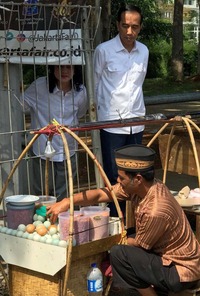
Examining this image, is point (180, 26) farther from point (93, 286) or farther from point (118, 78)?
point (93, 286)

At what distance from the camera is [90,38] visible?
4852 mm

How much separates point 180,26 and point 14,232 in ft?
71.4

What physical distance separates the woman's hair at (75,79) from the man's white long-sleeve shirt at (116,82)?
151 mm

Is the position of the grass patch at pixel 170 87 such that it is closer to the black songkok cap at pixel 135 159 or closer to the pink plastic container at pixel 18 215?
the pink plastic container at pixel 18 215

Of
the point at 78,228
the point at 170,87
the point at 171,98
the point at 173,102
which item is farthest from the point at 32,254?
the point at 170,87

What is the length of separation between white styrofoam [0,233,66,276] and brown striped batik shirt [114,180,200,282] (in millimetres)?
516

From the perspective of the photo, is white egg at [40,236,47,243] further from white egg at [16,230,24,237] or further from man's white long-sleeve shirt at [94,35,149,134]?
man's white long-sleeve shirt at [94,35,149,134]

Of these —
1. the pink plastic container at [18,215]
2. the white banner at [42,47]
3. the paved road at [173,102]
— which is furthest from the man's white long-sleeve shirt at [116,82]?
the paved road at [173,102]

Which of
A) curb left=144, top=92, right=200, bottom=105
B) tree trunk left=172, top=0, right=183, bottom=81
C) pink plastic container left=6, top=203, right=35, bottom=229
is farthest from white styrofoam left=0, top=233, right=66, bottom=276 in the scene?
tree trunk left=172, top=0, right=183, bottom=81

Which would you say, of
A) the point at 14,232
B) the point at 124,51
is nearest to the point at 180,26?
the point at 124,51

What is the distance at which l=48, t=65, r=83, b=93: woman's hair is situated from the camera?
486 centimetres

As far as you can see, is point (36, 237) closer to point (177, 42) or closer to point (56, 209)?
point (56, 209)

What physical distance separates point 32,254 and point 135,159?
0.87 metres

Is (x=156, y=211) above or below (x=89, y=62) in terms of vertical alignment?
below
